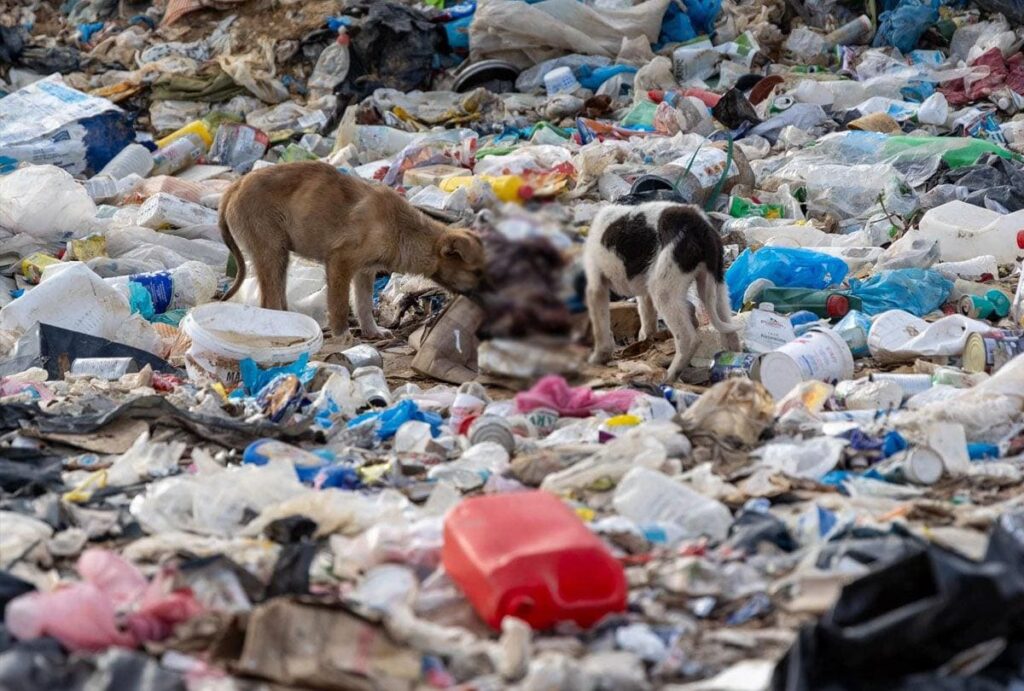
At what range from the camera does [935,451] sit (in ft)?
16.4

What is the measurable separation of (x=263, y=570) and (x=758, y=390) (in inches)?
87.7

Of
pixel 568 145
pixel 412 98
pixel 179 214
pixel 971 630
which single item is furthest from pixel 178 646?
pixel 412 98

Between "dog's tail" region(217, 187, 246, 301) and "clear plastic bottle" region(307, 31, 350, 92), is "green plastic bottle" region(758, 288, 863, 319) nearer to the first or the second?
"dog's tail" region(217, 187, 246, 301)

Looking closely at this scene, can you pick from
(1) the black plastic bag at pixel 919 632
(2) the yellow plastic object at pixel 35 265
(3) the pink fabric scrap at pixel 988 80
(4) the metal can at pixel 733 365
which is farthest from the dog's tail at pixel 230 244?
(3) the pink fabric scrap at pixel 988 80

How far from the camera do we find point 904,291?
7.86 m

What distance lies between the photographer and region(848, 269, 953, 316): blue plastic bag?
779 cm

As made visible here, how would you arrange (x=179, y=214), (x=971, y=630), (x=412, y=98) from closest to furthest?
(x=971, y=630)
(x=179, y=214)
(x=412, y=98)

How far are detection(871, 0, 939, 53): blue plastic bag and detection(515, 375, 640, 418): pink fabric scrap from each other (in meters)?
9.34

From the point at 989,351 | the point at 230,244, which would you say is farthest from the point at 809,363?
the point at 230,244

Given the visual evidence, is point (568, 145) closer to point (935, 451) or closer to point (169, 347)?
point (169, 347)

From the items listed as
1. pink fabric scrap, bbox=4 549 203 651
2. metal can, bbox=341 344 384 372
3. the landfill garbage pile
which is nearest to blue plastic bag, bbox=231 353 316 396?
the landfill garbage pile

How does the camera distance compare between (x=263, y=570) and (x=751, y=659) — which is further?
(x=263, y=570)

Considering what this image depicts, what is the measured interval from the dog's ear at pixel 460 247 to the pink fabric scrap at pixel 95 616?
14.6ft

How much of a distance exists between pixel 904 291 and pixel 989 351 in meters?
1.20
